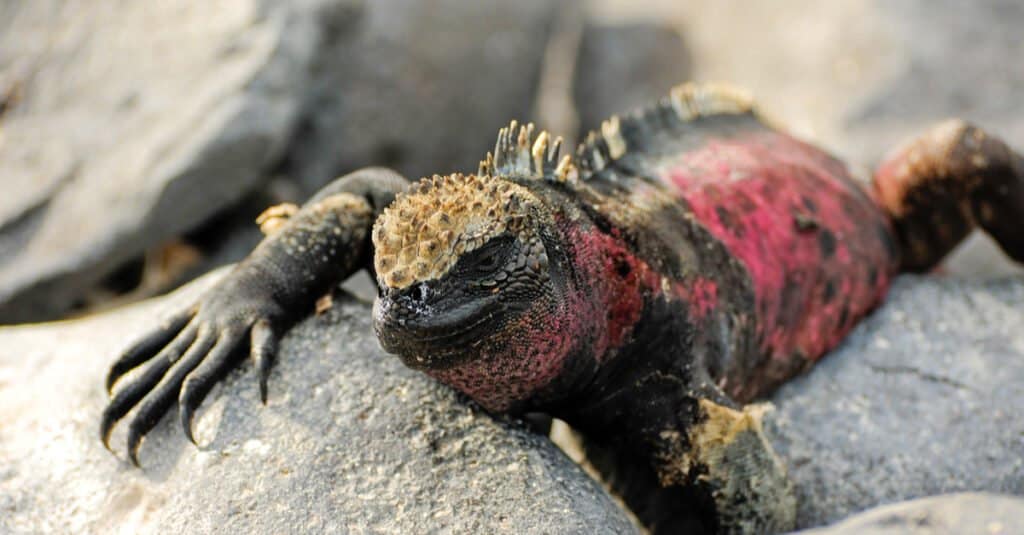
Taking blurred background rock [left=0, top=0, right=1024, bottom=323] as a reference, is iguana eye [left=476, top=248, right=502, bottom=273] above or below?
above

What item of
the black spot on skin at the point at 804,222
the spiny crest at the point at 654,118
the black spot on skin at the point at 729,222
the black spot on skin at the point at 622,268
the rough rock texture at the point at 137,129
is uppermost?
the spiny crest at the point at 654,118

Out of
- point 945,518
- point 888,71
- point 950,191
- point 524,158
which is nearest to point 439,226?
point 524,158

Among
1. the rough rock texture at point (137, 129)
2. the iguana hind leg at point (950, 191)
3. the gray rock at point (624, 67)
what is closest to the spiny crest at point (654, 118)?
the iguana hind leg at point (950, 191)

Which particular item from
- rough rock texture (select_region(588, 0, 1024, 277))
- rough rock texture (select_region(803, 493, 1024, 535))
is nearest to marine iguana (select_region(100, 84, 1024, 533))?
rough rock texture (select_region(803, 493, 1024, 535))

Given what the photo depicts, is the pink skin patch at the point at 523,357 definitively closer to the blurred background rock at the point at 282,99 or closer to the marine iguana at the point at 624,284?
the marine iguana at the point at 624,284

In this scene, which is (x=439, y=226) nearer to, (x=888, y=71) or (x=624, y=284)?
(x=624, y=284)

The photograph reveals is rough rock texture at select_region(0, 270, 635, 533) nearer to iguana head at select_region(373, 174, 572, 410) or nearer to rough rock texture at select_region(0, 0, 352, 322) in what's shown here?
iguana head at select_region(373, 174, 572, 410)

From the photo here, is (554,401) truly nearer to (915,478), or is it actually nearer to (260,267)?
(260,267)
